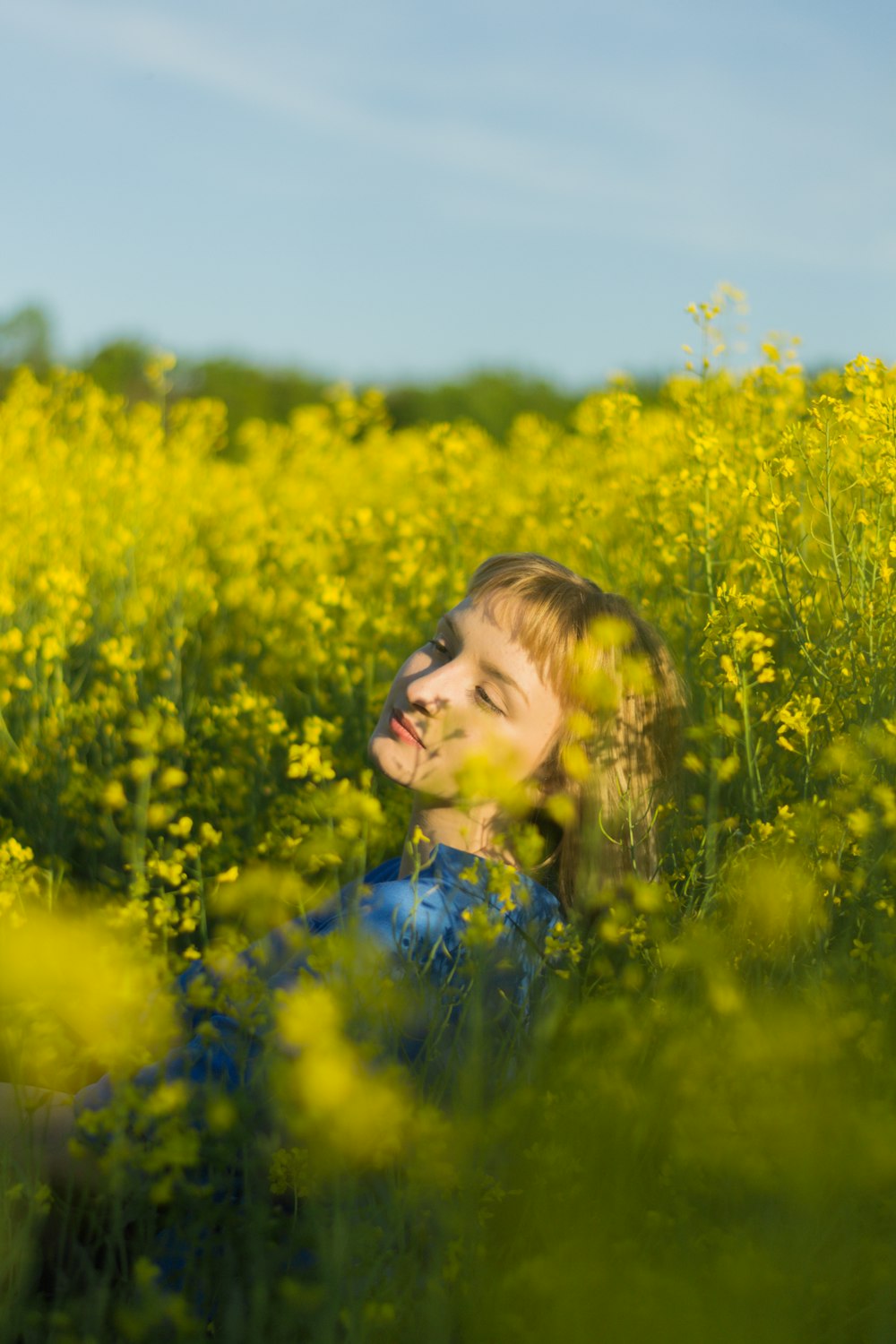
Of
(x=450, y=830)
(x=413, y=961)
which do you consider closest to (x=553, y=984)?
(x=413, y=961)

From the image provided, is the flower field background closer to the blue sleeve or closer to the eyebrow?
the blue sleeve

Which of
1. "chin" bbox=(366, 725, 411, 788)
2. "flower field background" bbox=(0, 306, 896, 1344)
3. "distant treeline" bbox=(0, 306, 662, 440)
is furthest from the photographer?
"distant treeline" bbox=(0, 306, 662, 440)

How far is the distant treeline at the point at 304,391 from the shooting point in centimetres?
1250

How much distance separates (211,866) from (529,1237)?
1565mm

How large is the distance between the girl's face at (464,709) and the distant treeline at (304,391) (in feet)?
32.1

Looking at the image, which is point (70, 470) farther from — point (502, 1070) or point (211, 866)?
point (502, 1070)

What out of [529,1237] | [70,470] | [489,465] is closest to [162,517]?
[70,470]

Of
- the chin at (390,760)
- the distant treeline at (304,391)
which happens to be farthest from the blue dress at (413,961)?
the distant treeline at (304,391)

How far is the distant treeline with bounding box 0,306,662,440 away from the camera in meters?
12.5

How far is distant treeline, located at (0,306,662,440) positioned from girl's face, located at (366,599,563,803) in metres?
9.79

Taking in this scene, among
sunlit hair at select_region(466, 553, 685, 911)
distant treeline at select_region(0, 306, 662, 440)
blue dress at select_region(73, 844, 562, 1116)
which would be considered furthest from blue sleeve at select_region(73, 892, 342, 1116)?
distant treeline at select_region(0, 306, 662, 440)

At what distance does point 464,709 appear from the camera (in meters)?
2.00

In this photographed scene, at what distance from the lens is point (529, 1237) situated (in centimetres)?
144

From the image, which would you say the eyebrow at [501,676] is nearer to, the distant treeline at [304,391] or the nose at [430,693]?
the nose at [430,693]
